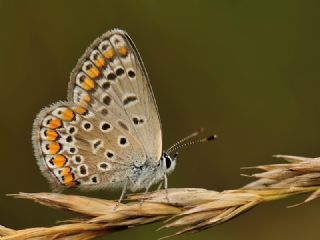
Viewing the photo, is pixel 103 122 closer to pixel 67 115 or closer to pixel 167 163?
pixel 67 115

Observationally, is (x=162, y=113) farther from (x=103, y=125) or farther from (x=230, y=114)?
(x=103, y=125)

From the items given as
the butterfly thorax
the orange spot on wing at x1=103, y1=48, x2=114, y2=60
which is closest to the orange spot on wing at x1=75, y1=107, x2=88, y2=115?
the orange spot on wing at x1=103, y1=48, x2=114, y2=60

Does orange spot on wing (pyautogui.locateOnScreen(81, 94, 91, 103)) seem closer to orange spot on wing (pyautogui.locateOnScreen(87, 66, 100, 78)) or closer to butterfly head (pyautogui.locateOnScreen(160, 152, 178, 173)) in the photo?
orange spot on wing (pyautogui.locateOnScreen(87, 66, 100, 78))

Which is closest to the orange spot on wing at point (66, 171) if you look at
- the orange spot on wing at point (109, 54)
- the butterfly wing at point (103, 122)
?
the butterfly wing at point (103, 122)

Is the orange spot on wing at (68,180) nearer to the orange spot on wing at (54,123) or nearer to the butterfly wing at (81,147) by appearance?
the butterfly wing at (81,147)

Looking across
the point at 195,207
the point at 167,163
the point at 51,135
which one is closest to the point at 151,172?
the point at 167,163

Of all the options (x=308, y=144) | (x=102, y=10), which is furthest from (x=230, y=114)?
(x=102, y=10)
